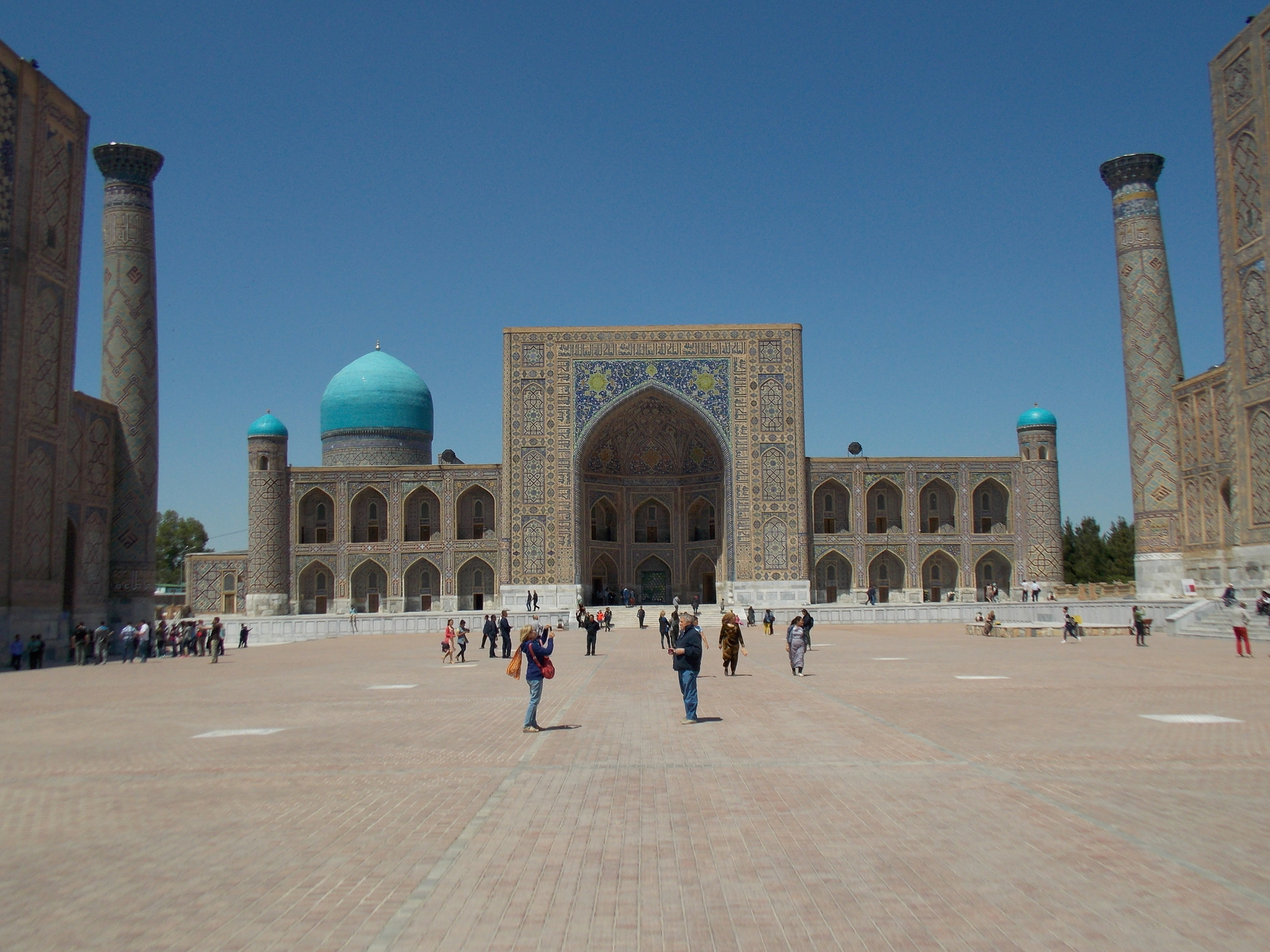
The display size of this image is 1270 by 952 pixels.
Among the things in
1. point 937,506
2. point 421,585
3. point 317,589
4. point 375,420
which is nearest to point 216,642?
point 421,585

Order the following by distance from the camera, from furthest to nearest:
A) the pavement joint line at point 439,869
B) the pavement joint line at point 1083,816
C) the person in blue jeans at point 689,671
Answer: the person in blue jeans at point 689,671 → the pavement joint line at point 1083,816 → the pavement joint line at point 439,869

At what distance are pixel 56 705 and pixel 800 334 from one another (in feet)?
113

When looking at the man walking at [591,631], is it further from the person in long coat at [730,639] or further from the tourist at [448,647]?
the person in long coat at [730,639]

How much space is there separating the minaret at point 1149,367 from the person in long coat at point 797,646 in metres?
23.8

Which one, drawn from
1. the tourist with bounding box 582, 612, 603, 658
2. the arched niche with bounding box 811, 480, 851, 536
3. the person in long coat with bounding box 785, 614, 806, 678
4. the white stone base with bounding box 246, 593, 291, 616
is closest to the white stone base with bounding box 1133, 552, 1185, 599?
the arched niche with bounding box 811, 480, 851, 536

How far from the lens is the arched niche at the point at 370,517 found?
1850 inches

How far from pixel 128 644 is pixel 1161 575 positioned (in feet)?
99.4

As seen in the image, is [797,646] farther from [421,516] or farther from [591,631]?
[421,516]

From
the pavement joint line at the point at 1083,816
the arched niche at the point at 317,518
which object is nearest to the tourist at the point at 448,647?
the pavement joint line at the point at 1083,816

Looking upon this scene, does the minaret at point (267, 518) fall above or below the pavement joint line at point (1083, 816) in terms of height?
above

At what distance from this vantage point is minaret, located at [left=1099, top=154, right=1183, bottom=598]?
1404 inches

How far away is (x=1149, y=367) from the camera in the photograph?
3703 cm

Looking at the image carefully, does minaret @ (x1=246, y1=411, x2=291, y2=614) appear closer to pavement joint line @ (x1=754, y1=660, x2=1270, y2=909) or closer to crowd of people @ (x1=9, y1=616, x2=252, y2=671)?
crowd of people @ (x1=9, y1=616, x2=252, y2=671)

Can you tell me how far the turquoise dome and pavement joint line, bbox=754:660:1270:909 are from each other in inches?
1741
